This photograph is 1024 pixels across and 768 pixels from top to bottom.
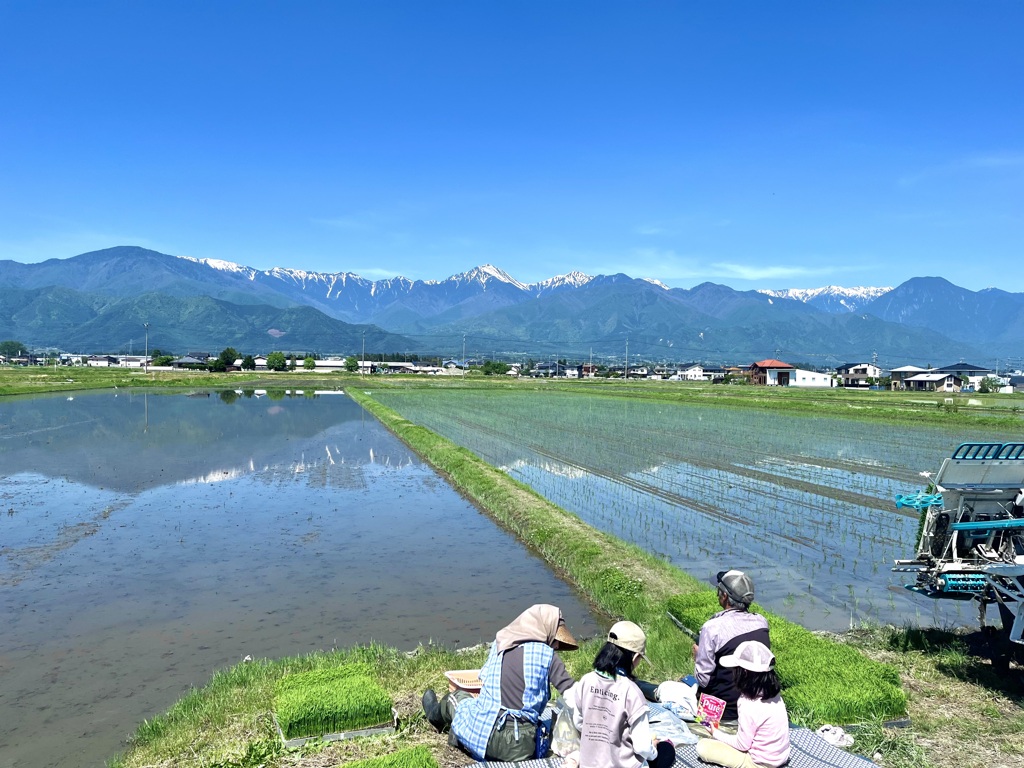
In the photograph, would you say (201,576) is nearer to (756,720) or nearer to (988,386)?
(756,720)

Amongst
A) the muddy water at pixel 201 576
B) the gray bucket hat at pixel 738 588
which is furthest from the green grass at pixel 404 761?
the muddy water at pixel 201 576

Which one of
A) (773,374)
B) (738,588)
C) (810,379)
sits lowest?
(810,379)

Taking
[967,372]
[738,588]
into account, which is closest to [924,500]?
[738,588]

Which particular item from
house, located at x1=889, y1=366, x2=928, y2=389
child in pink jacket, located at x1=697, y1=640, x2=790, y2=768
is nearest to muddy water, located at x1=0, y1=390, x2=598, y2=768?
child in pink jacket, located at x1=697, y1=640, x2=790, y2=768

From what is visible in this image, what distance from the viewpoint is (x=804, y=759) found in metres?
4.94

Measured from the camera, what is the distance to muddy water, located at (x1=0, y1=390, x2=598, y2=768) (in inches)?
286

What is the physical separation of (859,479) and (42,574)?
60.4ft

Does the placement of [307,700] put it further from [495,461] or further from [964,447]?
[495,461]

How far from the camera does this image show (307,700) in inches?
229

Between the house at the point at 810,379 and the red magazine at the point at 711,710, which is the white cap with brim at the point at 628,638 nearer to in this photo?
the red magazine at the point at 711,710

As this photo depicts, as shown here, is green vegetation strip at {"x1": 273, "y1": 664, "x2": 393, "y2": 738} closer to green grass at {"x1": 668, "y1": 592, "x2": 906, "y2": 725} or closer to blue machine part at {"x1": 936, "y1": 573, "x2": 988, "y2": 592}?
green grass at {"x1": 668, "y1": 592, "x2": 906, "y2": 725}

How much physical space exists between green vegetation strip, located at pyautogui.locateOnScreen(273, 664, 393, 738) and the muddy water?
153 cm

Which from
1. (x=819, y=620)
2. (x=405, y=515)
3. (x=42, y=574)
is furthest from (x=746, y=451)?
(x=42, y=574)

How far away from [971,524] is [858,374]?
119 m
